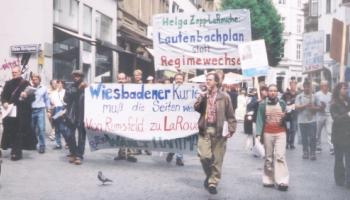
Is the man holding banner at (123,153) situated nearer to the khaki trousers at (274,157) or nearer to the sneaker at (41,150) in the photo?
the sneaker at (41,150)

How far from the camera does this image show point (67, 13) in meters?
22.4

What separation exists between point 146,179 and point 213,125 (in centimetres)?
166

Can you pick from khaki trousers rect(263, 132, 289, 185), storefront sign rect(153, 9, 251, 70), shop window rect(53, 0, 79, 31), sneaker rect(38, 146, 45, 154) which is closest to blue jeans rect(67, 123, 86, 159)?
sneaker rect(38, 146, 45, 154)

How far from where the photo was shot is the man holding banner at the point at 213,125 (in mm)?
9742

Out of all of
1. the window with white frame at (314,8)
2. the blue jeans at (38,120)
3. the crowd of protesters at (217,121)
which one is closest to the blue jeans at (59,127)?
the crowd of protesters at (217,121)

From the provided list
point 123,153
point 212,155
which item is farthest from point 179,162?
point 212,155

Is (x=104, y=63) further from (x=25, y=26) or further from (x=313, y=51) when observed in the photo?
(x=313, y=51)

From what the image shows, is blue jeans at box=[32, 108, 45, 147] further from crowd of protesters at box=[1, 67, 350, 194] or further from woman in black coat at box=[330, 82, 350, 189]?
woman in black coat at box=[330, 82, 350, 189]

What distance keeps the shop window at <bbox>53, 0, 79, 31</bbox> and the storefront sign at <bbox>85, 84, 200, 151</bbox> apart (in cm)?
886

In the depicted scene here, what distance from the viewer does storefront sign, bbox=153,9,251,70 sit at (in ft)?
46.4

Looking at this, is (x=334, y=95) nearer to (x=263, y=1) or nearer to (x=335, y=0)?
(x=335, y=0)

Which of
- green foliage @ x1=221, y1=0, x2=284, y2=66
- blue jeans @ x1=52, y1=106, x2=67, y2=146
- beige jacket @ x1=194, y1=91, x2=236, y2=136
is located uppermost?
green foliage @ x1=221, y1=0, x2=284, y2=66

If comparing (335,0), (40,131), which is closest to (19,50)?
(40,131)

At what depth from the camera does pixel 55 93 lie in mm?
16031
